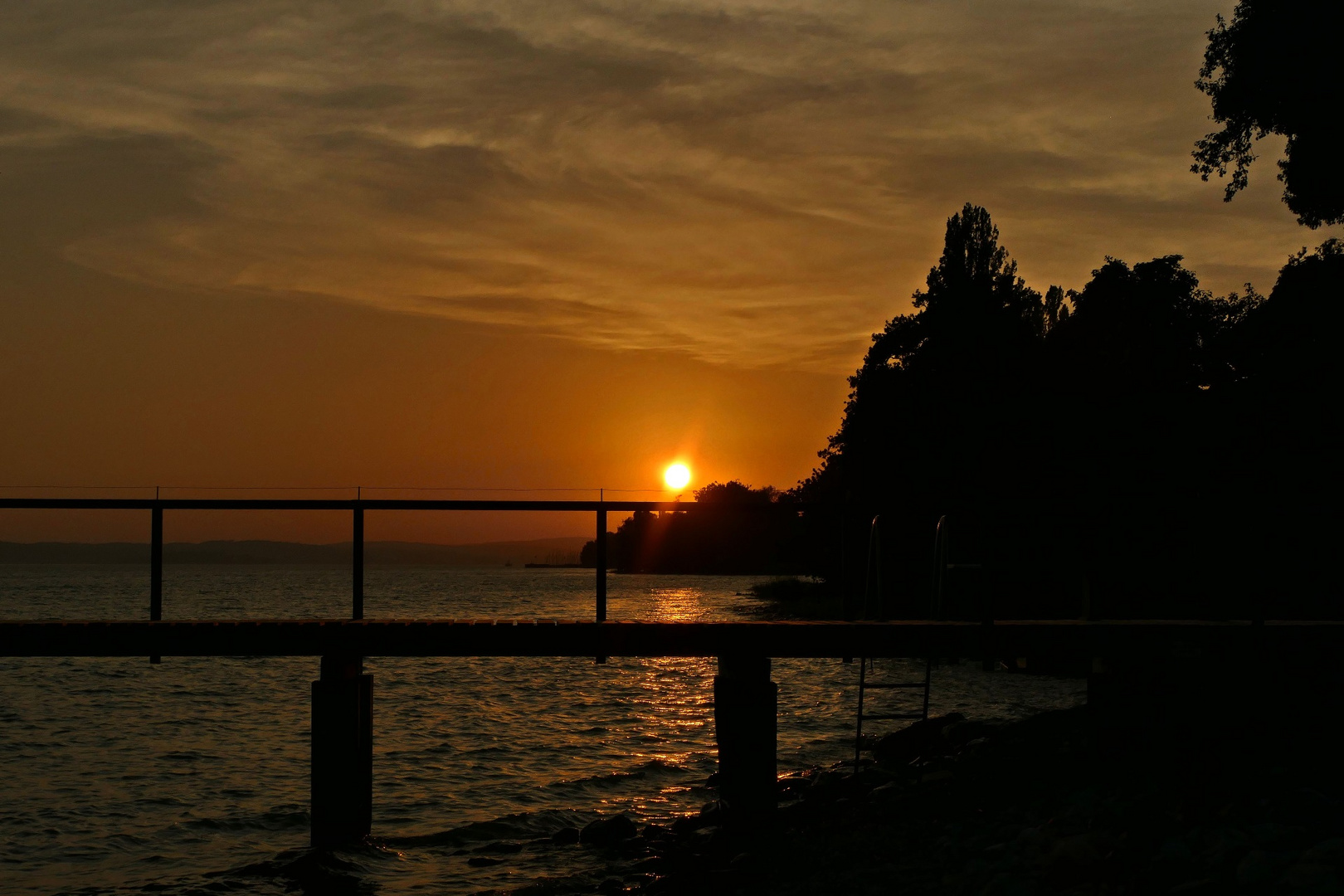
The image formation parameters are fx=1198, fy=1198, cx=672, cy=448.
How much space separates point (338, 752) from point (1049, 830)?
6599 millimetres

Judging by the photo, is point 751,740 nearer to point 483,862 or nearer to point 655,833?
point 655,833

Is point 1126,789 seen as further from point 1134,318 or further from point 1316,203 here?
point 1134,318

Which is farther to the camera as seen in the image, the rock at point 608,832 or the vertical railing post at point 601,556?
the rock at point 608,832

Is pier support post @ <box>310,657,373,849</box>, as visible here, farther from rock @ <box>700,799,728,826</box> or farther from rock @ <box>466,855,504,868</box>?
rock @ <box>700,799,728,826</box>

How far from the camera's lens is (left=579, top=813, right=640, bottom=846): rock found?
1297 centimetres

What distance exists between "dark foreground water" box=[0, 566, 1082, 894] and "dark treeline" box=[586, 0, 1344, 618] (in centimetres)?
390

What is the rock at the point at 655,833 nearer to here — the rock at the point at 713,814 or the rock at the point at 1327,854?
the rock at the point at 713,814

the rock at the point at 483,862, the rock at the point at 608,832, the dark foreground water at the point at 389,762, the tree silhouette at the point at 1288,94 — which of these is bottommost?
the dark foreground water at the point at 389,762

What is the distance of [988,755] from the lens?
→ 40.6 ft

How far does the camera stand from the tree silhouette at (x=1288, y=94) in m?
19.7

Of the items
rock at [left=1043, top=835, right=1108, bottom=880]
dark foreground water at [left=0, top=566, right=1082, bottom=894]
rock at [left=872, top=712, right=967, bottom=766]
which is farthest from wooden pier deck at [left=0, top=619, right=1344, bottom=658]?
rock at [left=872, top=712, right=967, bottom=766]

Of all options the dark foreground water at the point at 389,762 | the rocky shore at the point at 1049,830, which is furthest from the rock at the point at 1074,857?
the dark foreground water at the point at 389,762

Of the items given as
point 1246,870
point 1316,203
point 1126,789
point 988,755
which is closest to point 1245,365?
point 1316,203

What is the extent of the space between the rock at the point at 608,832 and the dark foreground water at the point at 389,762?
1.07ft
